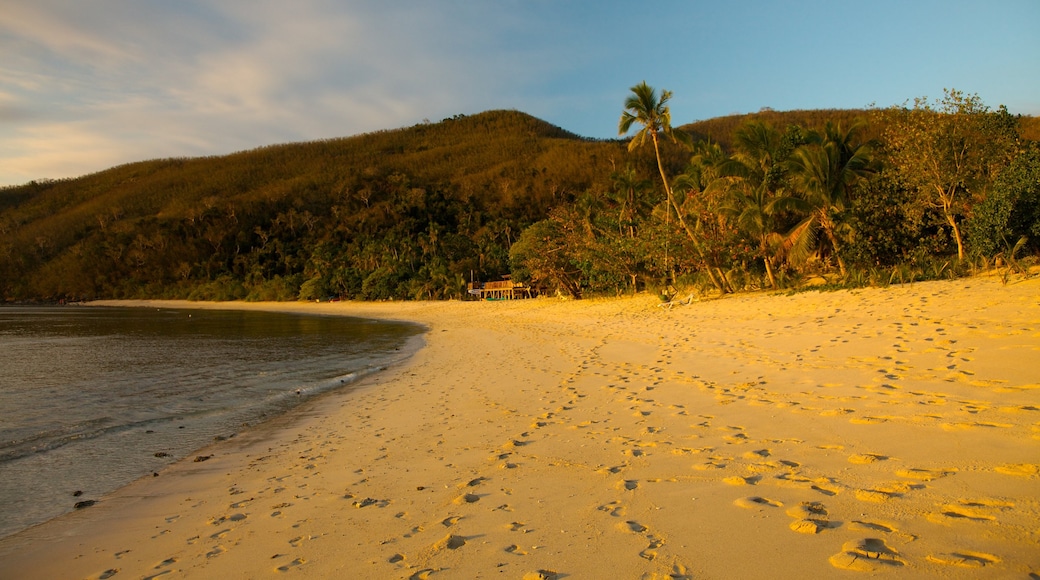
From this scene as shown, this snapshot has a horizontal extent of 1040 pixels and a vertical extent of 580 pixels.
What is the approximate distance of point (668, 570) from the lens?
2736 millimetres

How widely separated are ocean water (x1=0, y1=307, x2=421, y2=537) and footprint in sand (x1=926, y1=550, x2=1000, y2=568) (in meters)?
6.50

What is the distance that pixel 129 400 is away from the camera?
32.7 feet

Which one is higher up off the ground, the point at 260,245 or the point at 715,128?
the point at 715,128

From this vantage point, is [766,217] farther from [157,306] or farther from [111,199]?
[111,199]

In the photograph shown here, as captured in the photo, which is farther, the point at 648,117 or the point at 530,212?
the point at 530,212

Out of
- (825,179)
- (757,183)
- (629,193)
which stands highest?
(629,193)

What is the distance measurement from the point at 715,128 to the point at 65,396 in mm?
126179

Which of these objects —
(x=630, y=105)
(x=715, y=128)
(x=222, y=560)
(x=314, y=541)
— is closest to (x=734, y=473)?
(x=314, y=541)

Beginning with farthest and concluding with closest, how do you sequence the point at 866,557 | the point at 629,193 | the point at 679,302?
1. the point at 629,193
2. the point at 679,302
3. the point at 866,557

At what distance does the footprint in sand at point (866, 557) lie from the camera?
2.56 meters

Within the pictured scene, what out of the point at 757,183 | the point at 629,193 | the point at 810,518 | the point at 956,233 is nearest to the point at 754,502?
the point at 810,518

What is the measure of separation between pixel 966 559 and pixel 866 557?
0.41 m

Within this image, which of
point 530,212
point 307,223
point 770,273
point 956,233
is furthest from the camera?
point 307,223

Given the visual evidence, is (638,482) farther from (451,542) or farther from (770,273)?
(770,273)
